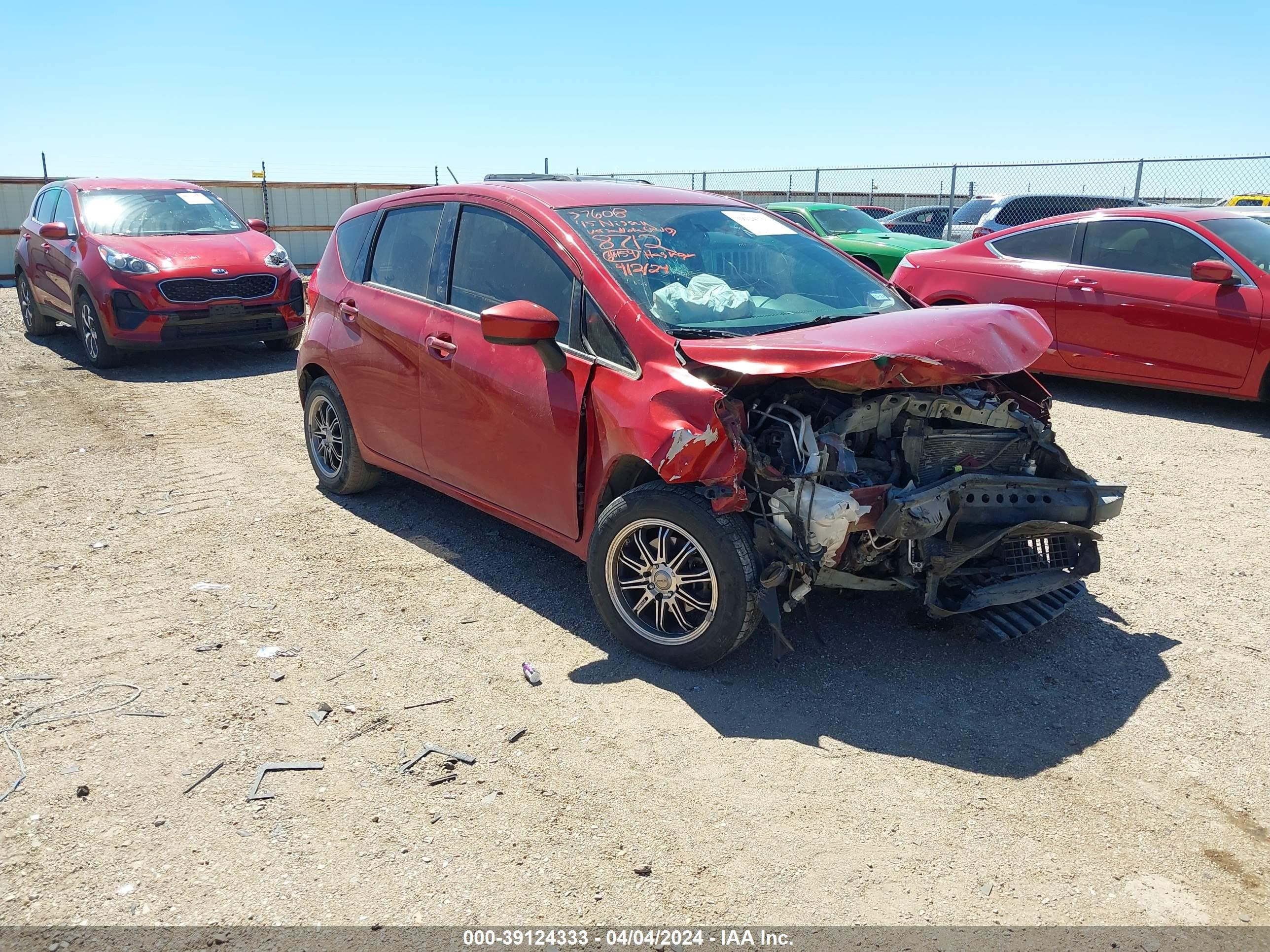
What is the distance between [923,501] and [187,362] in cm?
961

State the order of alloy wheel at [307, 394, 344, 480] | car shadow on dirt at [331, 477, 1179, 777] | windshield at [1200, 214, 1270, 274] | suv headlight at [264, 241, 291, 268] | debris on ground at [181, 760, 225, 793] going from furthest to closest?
suv headlight at [264, 241, 291, 268], windshield at [1200, 214, 1270, 274], alloy wheel at [307, 394, 344, 480], car shadow on dirt at [331, 477, 1179, 777], debris on ground at [181, 760, 225, 793]

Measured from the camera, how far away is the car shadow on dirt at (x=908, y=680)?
137 inches

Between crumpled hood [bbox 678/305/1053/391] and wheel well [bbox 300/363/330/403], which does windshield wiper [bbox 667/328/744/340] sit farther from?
wheel well [bbox 300/363/330/403]

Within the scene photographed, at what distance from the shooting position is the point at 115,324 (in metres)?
9.92

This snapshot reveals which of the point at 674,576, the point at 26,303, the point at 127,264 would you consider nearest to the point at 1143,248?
the point at 674,576

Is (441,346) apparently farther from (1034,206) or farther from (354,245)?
(1034,206)

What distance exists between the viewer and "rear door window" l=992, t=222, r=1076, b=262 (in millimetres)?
8812

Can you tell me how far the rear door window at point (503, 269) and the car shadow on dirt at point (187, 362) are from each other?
616 centimetres

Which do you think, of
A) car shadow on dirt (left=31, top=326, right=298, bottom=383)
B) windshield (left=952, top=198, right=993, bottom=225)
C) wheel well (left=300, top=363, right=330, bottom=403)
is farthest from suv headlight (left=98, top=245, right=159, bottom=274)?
windshield (left=952, top=198, right=993, bottom=225)

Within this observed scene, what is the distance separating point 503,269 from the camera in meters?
4.64

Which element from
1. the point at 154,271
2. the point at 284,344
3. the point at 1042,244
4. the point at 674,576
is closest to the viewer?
the point at 674,576

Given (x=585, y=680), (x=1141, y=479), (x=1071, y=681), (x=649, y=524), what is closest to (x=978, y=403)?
(x=1071, y=681)

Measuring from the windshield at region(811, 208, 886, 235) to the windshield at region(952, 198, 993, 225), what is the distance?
3.88 metres

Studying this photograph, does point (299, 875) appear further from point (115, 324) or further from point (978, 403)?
point (115, 324)
